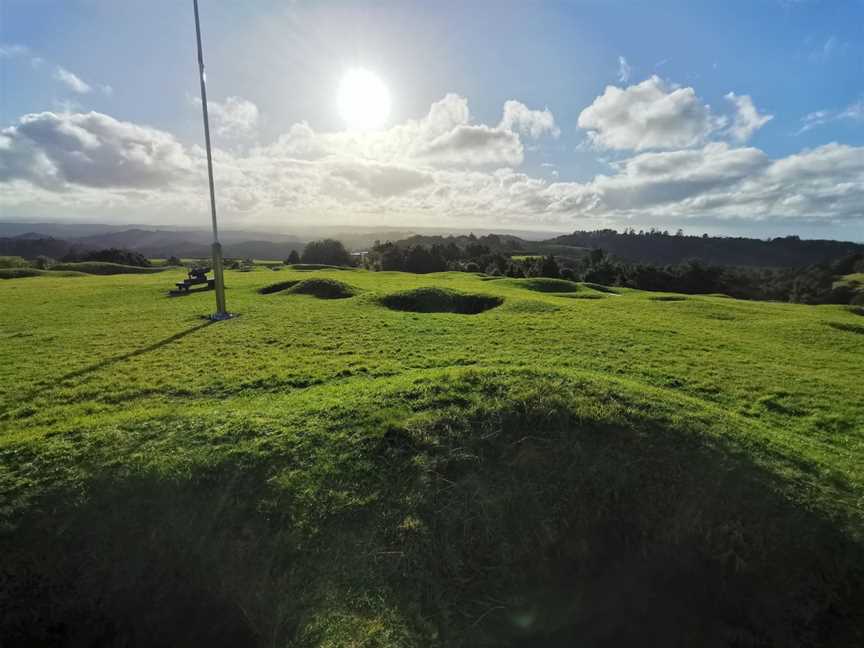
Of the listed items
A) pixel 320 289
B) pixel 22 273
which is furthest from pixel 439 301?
pixel 22 273

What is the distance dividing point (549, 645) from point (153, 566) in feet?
21.0

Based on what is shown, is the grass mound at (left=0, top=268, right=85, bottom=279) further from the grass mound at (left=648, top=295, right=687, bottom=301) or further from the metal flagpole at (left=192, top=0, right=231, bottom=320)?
the grass mound at (left=648, top=295, right=687, bottom=301)

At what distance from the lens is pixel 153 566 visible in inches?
265

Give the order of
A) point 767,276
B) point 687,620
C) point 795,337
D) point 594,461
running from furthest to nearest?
point 767,276
point 795,337
point 594,461
point 687,620

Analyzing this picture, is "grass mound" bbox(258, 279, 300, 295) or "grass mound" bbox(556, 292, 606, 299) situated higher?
"grass mound" bbox(258, 279, 300, 295)

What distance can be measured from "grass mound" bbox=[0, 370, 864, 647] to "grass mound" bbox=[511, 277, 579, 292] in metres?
29.5

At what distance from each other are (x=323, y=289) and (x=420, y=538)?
952 inches

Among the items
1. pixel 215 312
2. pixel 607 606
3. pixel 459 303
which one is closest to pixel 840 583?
pixel 607 606

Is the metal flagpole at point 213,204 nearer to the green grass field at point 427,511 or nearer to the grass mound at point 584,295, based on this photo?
the green grass field at point 427,511

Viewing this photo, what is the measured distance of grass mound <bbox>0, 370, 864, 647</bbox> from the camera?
6285 millimetres

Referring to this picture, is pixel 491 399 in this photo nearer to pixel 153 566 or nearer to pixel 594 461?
pixel 594 461

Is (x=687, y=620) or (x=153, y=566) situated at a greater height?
(x=153, y=566)

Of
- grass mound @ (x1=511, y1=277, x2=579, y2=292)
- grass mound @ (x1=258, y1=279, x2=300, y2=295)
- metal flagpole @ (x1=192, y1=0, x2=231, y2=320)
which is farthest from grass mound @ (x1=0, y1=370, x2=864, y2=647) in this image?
grass mound @ (x1=511, y1=277, x2=579, y2=292)

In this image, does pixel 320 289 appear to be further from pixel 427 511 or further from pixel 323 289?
pixel 427 511
